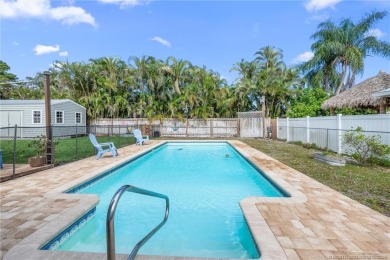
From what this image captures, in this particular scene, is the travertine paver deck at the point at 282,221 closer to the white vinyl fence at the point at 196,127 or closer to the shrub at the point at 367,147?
the shrub at the point at 367,147

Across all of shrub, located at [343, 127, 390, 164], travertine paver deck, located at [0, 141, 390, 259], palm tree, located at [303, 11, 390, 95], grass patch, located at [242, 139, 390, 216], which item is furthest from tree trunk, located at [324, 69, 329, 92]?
travertine paver deck, located at [0, 141, 390, 259]

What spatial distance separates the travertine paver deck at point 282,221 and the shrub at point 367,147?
3.54 metres

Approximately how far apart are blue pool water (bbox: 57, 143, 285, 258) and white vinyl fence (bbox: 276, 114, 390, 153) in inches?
160

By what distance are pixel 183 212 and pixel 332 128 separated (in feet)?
28.9

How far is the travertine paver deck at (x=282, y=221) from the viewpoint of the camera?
106 inches

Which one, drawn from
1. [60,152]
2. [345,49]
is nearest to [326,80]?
[345,49]

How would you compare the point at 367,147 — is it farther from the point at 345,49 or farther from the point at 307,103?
the point at 345,49

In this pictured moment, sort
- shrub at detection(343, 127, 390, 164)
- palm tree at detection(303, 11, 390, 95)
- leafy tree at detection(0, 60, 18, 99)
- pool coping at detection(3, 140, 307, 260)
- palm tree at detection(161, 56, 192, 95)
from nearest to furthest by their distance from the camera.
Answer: pool coping at detection(3, 140, 307, 260) → shrub at detection(343, 127, 390, 164) → palm tree at detection(161, 56, 192, 95) → palm tree at detection(303, 11, 390, 95) → leafy tree at detection(0, 60, 18, 99)

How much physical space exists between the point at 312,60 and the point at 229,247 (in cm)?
2617

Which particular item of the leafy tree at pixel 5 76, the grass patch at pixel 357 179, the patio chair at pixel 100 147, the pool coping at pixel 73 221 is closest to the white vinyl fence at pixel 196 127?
the patio chair at pixel 100 147

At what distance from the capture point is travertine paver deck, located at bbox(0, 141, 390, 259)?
8.87 ft

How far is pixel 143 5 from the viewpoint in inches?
492

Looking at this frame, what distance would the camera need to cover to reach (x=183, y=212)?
16.2 ft

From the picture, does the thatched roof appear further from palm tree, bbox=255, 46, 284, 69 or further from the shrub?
palm tree, bbox=255, 46, 284, 69
